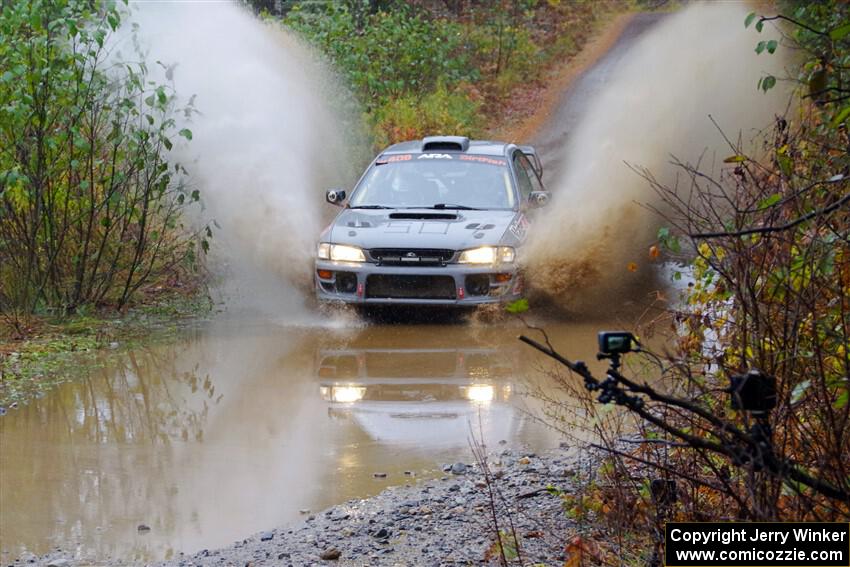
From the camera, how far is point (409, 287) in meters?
11.7

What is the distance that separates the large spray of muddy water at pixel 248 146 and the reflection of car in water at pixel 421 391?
2.88 meters

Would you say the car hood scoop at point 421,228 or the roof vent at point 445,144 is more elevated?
the roof vent at point 445,144

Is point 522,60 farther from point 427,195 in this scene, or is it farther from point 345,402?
point 345,402

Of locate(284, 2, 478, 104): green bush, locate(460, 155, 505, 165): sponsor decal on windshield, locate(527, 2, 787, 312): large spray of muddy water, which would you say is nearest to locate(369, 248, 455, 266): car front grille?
locate(527, 2, 787, 312): large spray of muddy water

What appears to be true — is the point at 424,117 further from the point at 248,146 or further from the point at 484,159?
the point at 484,159

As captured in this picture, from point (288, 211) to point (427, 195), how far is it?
1.87 meters

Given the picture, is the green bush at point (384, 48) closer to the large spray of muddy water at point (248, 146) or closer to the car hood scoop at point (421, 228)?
the large spray of muddy water at point (248, 146)

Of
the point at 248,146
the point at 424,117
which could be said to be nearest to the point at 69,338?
the point at 248,146

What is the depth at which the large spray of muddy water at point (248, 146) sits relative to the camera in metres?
13.7

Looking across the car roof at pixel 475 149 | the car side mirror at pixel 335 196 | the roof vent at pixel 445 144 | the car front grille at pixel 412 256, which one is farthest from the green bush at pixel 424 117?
the car front grille at pixel 412 256

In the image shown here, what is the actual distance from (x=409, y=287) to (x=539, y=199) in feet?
6.33

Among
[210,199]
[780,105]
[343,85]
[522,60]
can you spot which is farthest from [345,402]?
[522,60]

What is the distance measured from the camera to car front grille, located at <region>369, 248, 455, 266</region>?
11.7m

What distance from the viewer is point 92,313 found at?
41.5 feet
